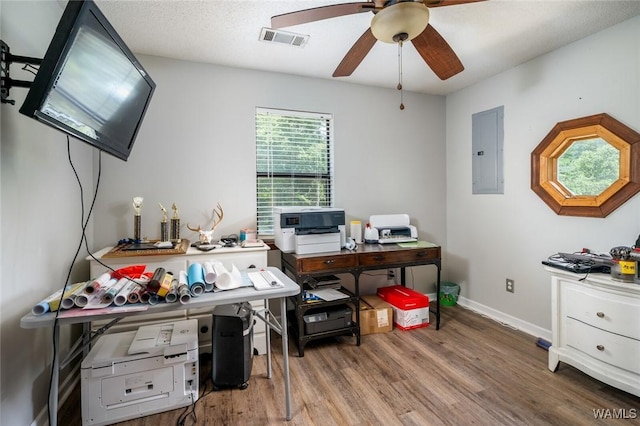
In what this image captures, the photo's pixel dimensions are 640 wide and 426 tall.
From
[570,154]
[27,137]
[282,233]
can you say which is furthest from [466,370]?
[27,137]

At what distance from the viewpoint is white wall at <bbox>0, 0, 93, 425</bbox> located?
4.47ft

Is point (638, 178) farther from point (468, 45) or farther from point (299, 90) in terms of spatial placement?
point (299, 90)

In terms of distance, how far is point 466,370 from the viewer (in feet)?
7.27

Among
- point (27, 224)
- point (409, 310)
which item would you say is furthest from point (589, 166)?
point (27, 224)

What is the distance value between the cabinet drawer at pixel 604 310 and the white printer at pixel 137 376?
2.54 metres

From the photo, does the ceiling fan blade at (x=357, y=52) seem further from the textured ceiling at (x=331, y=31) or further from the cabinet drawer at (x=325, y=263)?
the cabinet drawer at (x=325, y=263)

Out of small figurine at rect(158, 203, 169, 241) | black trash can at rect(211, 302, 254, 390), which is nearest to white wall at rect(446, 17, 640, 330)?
black trash can at rect(211, 302, 254, 390)

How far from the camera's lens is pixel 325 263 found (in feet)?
8.27

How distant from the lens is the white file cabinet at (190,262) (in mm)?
2135

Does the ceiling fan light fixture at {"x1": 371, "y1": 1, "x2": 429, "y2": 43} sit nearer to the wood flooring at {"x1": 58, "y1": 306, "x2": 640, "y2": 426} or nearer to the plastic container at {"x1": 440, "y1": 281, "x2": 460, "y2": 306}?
the wood flooring at {"x1": 58, "y1": 306, "x2": 640, "y2": 426}

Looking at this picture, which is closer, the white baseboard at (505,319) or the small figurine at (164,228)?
the small figurine at (164,228)

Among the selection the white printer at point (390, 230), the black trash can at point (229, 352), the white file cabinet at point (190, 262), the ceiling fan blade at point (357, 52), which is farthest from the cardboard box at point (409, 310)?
the ceiling fan blade at point (357, 52)

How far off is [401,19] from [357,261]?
1799mm

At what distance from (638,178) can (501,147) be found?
112cm
